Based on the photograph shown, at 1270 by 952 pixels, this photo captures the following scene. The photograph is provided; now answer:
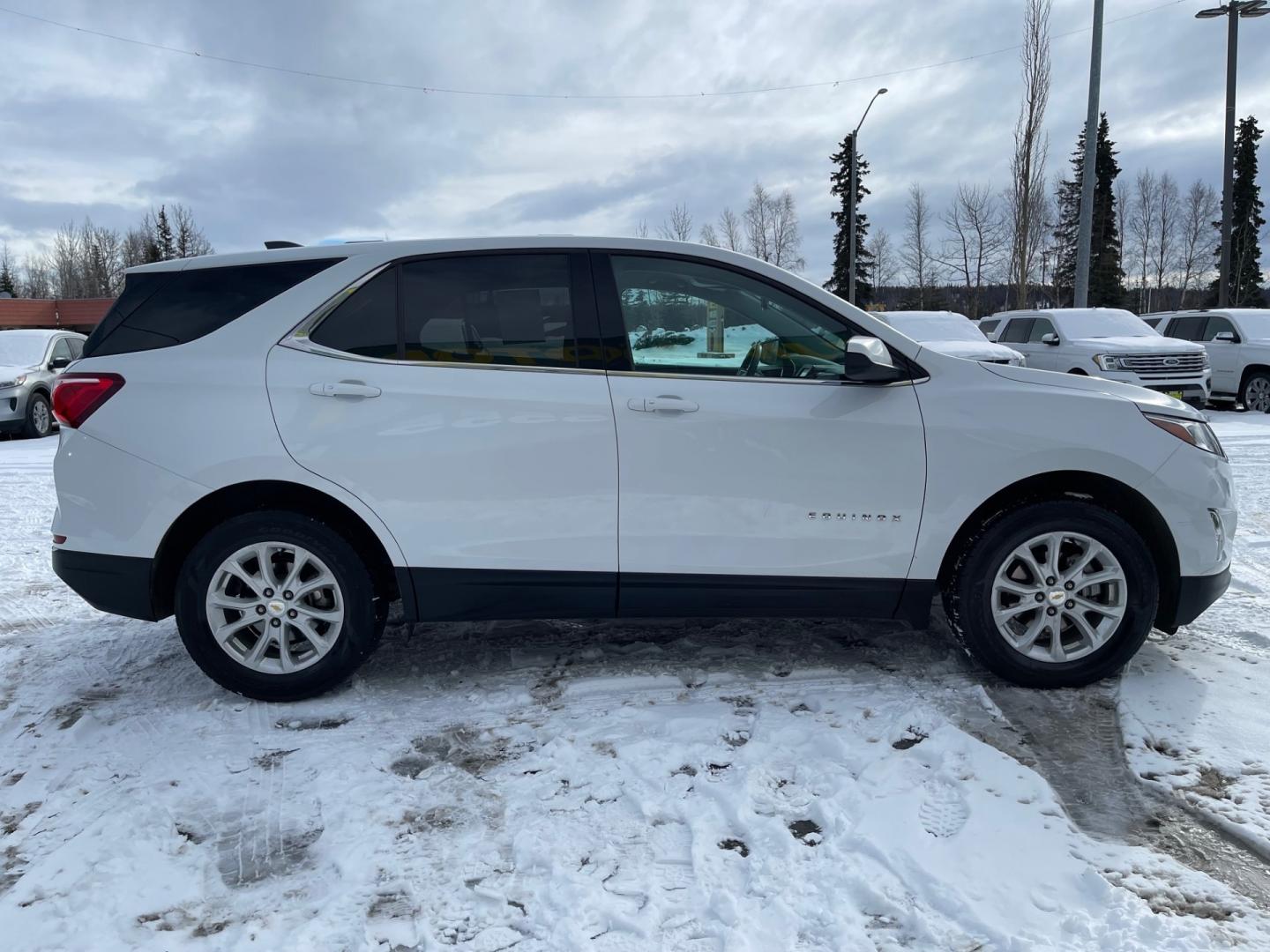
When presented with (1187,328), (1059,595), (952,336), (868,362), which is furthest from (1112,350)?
(868,362)

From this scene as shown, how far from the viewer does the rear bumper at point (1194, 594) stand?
3674 millimetres

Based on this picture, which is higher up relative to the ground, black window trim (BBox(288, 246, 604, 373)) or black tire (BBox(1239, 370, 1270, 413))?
black window trim (BBox(288, 246, 604, 373))

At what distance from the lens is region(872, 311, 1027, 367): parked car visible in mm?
13297

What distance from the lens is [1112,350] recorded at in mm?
13898

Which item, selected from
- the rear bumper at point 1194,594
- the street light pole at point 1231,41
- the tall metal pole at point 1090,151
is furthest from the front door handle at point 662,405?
the street light pole at point 1231,41

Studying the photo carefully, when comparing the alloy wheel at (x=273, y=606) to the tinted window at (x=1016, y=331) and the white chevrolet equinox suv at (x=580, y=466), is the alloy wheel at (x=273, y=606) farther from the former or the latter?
the tinted window at (x=1016, y=331)

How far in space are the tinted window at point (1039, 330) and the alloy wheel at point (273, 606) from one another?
14.4 meters

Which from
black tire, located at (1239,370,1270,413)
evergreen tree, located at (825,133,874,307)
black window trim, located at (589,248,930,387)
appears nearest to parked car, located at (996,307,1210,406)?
black tire, located at (1239,370,1270,413)

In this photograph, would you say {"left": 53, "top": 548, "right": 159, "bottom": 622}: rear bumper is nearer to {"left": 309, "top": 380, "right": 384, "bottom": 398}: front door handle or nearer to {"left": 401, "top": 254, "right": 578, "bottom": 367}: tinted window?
{"left": 309, "top": 380, "right": 384, "bottom": 398}: front door handle

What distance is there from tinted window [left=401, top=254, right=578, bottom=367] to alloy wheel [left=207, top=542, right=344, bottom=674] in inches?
38.2

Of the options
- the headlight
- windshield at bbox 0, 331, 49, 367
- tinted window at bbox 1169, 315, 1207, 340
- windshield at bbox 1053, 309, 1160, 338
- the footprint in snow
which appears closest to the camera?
the footprint in snow

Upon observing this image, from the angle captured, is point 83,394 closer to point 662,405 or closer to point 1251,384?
point 662,405

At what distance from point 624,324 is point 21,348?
14.9 meters

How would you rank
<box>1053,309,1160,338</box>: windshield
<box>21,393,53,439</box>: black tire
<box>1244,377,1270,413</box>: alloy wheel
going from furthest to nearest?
<box>1244,377,1270,413</box>: alloy wheel
<box>1053,309,1160,338</box>: windshield
<box>21,393,53,439</box>: black tire
